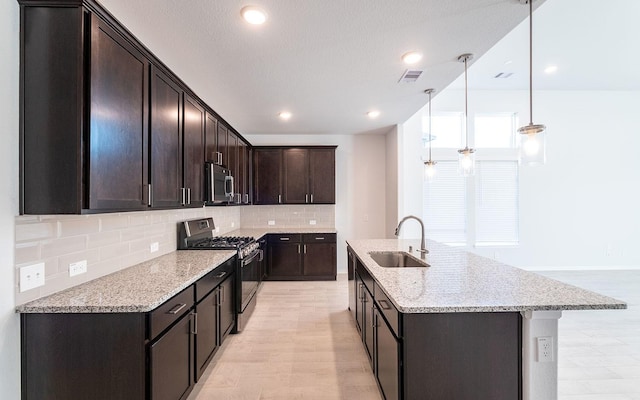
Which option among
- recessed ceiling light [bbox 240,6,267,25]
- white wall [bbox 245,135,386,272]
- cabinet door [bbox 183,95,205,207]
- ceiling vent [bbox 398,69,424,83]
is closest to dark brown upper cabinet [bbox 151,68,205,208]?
cabinet door [bbox 183,95,205,207]

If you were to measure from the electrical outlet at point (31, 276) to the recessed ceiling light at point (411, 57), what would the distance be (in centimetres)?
290

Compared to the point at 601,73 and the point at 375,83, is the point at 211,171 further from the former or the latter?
the point at 601,73

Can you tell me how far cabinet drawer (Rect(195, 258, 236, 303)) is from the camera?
196 centimetres

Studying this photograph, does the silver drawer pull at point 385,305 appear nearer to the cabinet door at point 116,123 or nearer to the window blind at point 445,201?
the cabinet door at point 116,123

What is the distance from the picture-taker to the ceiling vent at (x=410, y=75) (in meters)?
2.59

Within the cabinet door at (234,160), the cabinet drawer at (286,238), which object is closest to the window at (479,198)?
the cabinet drawer at (286,238)

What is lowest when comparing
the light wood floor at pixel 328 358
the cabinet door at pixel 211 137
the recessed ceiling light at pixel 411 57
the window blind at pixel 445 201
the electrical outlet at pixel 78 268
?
the light wood floor at pixel 328 358

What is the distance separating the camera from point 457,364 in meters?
1.31

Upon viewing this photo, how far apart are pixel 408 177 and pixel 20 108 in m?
5.11

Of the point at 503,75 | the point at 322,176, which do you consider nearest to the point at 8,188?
the point at 322,176

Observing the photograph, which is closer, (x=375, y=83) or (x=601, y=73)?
(x=375, y=83)

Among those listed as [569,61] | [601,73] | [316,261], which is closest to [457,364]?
[316,261]

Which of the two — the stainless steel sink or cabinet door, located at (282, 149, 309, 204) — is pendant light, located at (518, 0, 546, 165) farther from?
cabinet door, located at (282, 149, 309, 204)

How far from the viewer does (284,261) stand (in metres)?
4.69
